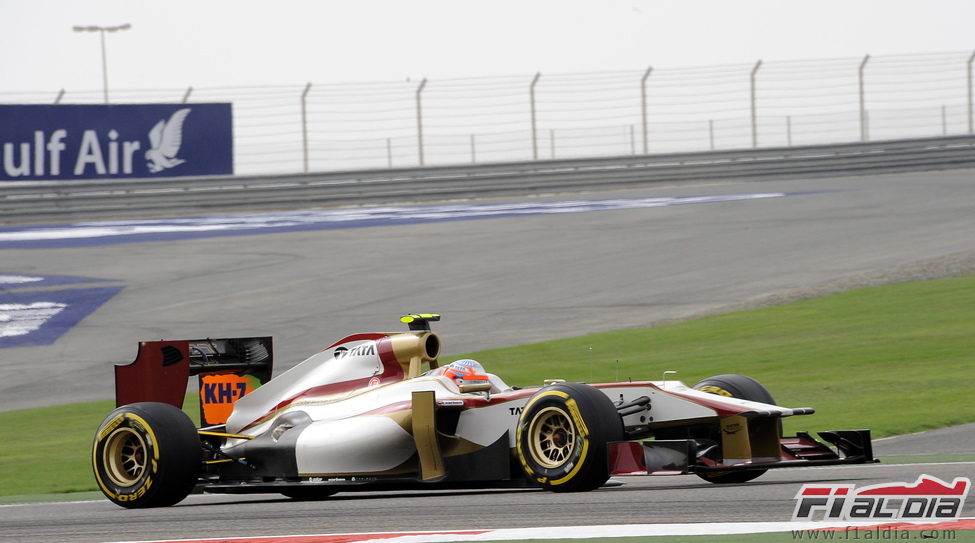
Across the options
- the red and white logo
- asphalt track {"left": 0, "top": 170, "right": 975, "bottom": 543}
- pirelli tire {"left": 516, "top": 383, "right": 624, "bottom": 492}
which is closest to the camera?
the red and white logo

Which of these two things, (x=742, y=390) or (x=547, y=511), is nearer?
(x=547, y=511)

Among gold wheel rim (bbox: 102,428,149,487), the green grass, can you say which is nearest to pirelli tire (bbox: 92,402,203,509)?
gold wheel rim (bbox: 102,428,149,487)

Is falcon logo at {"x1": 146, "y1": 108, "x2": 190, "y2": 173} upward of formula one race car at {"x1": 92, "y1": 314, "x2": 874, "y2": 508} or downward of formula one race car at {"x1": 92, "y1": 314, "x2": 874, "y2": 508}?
upward

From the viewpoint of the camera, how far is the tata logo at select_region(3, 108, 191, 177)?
3275 cm

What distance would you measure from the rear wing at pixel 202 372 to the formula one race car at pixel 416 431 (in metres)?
0.02

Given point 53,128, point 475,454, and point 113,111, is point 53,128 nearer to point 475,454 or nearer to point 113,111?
point 113,111

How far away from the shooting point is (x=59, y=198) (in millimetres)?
33281

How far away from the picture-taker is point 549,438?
26.9 feet

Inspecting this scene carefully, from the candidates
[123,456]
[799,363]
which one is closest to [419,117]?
[799,363]

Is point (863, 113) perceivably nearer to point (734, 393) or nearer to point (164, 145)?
point (164, 145)

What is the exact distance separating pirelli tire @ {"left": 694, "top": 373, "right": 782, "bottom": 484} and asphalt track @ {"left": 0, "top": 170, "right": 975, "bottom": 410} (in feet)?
24.0

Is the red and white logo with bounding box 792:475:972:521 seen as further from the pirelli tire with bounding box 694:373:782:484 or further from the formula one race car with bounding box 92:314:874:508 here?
the pirelli tire with bounding box 694:373:782:484

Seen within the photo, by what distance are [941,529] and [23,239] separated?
2719 cm

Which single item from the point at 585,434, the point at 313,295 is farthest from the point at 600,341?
the point at 585,434
